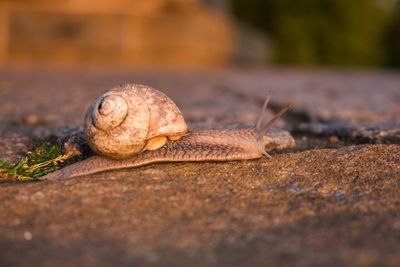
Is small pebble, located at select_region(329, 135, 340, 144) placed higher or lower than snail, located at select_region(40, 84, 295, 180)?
lower

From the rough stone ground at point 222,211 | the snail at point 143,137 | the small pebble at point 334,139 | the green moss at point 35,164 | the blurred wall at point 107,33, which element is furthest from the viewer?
the blurred wall at point 107,33

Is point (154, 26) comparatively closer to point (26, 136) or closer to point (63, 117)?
point (63, 117)

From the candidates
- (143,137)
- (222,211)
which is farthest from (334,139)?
(222,211)

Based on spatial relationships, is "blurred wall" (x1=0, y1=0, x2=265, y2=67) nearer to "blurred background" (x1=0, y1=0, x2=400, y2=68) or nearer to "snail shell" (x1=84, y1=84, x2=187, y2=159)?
"blurred background" (x1=0, y1=0, x2=400, y2=68)

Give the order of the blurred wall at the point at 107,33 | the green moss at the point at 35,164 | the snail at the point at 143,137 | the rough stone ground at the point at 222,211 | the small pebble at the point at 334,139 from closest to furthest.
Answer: the rough stone ground at the point at 222,211 → the green moss at the point at 35,164 → the snail at the point at 143,137 → the small pebble at the point at 334,139 → the blurred wall at the point at 107,33

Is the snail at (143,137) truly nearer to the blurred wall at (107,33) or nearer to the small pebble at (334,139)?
the small pebble at (334,139)

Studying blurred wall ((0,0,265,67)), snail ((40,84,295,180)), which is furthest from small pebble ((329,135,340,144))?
blurred wall ((0,0,265,67))

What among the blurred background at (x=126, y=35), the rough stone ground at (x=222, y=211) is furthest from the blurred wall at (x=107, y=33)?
the rough stone ground at (x=222, y=211)
